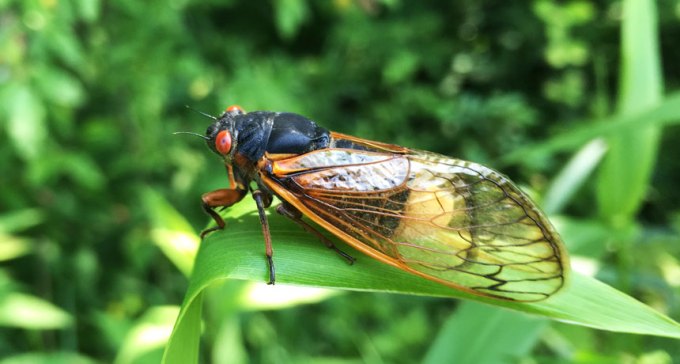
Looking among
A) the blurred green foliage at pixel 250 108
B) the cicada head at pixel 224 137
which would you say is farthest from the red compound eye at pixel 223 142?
the blurred green foliage at pixel 250 108

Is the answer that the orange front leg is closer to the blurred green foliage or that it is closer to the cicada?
the cicada

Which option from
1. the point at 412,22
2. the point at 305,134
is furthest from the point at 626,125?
the point at 412,22

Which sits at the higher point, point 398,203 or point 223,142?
point 223,142

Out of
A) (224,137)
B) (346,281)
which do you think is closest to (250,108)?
(224,137)

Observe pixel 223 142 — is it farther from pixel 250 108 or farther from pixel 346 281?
pixel 250 108

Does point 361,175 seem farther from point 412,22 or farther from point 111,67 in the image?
point 412,22

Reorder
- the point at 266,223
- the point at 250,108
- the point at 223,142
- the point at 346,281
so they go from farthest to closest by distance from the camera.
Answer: the point at 250,108 → the point at 223,142 → the point at 266,223 → the point at 346,281

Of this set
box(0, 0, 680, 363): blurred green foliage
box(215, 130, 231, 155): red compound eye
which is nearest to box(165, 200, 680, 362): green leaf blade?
box(215, 130, 231, 155): red compound eye

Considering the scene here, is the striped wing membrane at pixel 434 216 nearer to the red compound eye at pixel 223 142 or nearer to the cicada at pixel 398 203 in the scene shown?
the cicada at pixel 398 203
